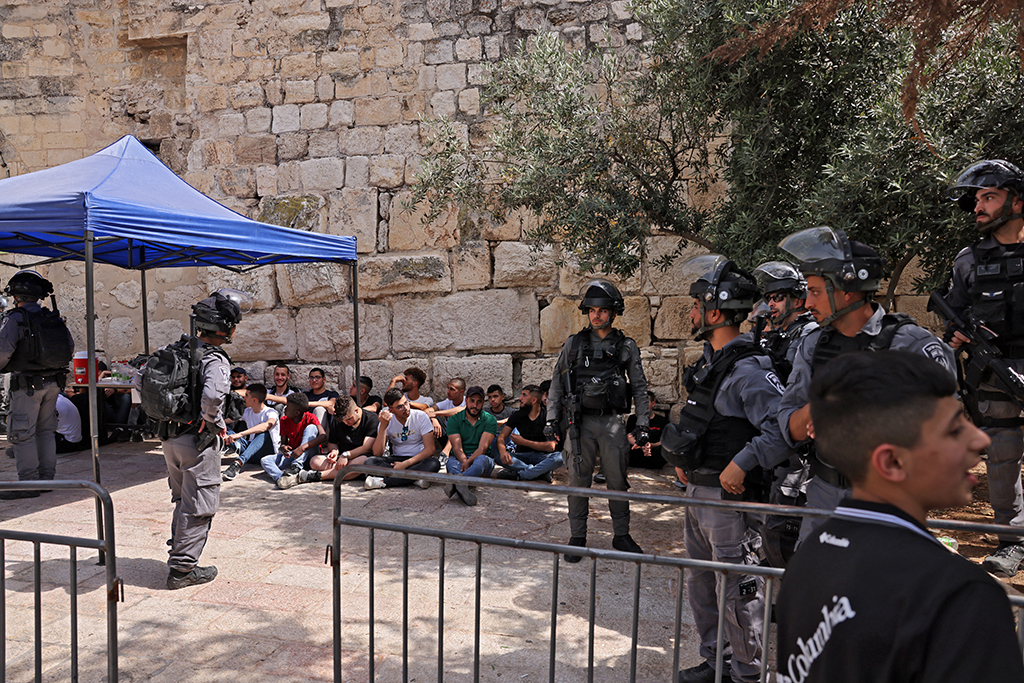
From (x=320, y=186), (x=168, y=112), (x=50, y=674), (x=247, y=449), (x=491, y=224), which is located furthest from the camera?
(x=168, y=112)

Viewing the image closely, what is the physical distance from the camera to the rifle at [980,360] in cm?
359

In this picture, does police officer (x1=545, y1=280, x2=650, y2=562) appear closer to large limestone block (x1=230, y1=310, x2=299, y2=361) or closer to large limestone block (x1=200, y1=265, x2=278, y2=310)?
large limestone block (x1=230, y1=310, x2=299, y2=361)

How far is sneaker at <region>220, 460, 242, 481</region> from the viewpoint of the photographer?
21.2 feet

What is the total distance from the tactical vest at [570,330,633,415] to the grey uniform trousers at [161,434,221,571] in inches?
97.0

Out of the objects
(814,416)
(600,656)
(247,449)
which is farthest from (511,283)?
(814,416)

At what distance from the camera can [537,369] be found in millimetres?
7820

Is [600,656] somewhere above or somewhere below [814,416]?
below

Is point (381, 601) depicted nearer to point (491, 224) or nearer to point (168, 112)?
point (491, 224)

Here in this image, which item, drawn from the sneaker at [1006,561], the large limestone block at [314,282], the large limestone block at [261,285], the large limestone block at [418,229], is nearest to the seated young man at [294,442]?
the large limestone block at [314,282]

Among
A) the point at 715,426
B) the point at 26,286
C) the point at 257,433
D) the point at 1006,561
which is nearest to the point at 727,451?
the point at 715,426

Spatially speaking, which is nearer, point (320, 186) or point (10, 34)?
point (320, 186)

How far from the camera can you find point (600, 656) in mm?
3025

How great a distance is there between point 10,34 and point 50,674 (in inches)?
390

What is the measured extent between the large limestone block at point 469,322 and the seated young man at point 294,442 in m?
1.60
